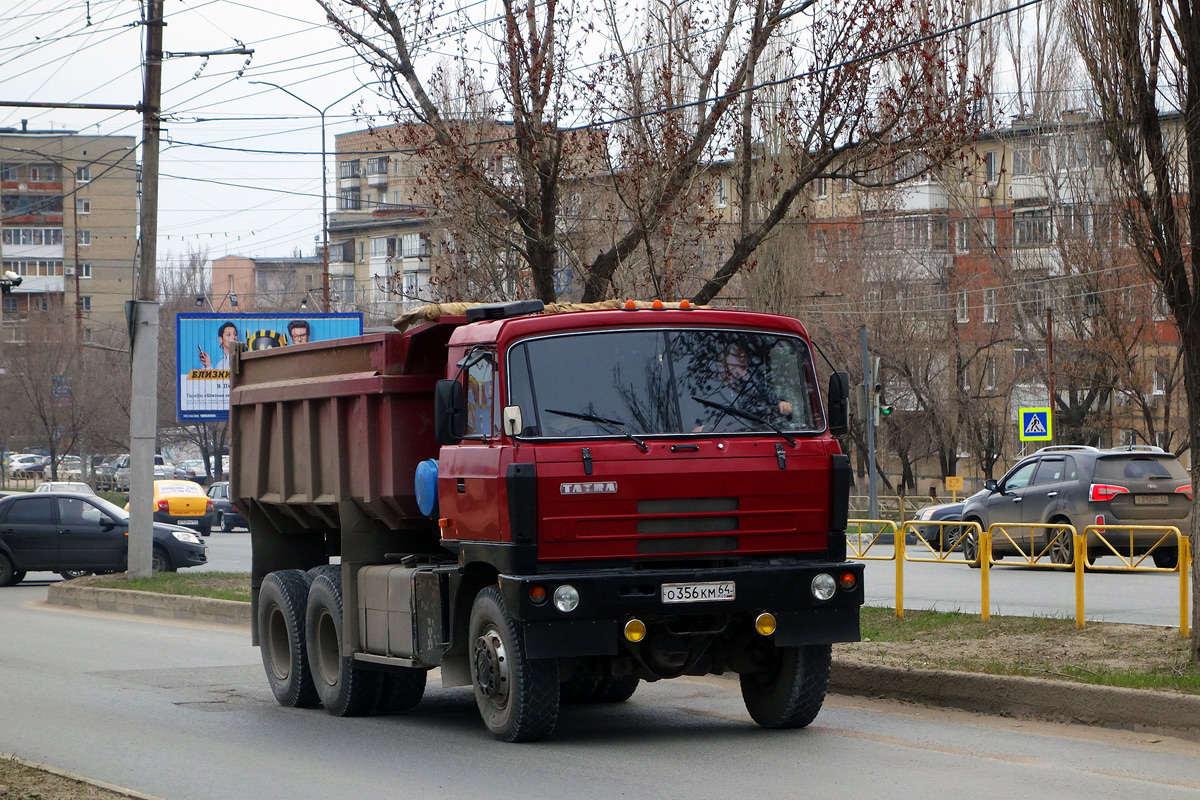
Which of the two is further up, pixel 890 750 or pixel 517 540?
pixel 517 540

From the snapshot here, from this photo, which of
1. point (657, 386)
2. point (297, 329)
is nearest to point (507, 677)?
point (657, 386)

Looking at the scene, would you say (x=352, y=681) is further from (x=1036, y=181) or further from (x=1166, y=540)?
(x=1036, y=181)

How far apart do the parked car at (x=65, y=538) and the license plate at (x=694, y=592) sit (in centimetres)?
1865

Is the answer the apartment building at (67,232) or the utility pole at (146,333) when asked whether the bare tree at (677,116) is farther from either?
the apartment building at (67,232)

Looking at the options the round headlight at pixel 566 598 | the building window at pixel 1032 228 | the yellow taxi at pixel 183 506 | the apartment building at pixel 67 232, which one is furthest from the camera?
the apartment building at pixel 67 232

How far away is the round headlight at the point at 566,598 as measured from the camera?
8.16 meters

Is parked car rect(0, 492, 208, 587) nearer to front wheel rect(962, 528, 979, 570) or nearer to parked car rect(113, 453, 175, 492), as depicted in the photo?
front wheel rect(962, 528, 979, 570)

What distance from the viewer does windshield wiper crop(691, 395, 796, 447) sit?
340 inches

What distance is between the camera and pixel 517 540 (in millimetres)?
8180

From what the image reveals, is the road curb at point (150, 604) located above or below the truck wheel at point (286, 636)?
below

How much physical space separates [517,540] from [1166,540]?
8.61 m

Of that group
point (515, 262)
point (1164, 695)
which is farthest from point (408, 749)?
point (515, 262)

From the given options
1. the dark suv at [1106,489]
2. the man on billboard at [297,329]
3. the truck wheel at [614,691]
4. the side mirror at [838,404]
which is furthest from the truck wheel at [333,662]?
the man on billboard at [297,329]

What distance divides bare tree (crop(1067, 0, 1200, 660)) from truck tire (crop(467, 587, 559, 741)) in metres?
4.50
